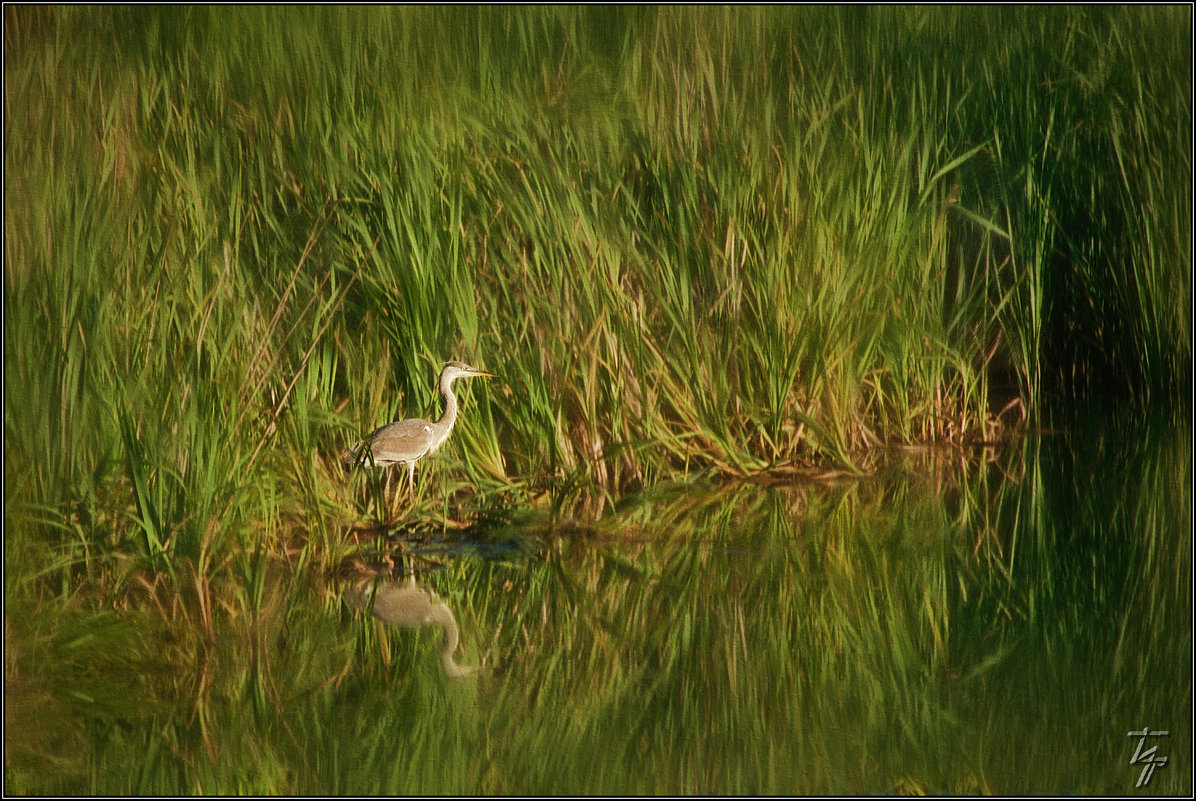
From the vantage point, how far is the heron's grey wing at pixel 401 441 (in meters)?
4.89

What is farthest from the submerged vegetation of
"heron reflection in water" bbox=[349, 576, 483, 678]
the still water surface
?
"heron reflection in water" bbox=[349, 576, 483, 678]

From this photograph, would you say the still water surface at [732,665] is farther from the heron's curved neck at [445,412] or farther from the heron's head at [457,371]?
the heron's head at [457,371]

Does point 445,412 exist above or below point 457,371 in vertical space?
below

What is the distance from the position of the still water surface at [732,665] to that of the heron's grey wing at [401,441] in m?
0.38

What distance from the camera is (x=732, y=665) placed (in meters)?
3.94

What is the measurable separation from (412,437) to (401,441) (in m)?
0.05

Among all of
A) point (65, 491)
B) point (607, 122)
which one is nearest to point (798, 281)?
point (607, 122)

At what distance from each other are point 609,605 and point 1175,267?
4248 mm

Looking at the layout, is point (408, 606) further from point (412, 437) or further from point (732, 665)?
point (732, 665)

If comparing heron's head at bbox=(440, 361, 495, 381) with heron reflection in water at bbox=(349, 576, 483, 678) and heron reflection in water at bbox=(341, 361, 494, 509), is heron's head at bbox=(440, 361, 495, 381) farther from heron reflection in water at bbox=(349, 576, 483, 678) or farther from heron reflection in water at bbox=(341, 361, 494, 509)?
heron reflection in water at bbox=(349, 576, 483, 678)

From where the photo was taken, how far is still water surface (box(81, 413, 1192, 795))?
3250mm

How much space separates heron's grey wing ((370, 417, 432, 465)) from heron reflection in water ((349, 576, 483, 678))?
502 mm

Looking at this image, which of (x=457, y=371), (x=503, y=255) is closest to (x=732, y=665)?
(x=457, y=371)

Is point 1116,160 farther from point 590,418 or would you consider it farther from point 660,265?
point 590,418
